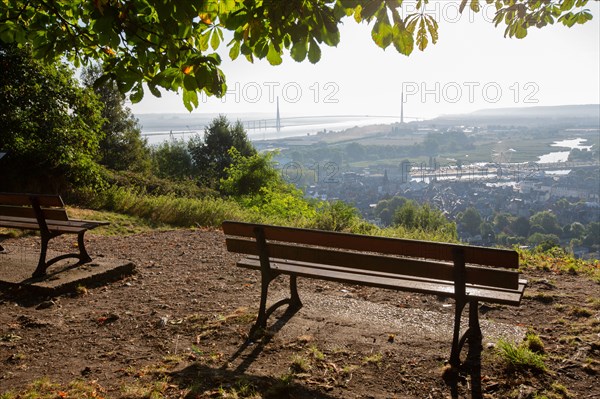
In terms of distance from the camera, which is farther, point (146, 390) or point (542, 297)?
point (542, 297)

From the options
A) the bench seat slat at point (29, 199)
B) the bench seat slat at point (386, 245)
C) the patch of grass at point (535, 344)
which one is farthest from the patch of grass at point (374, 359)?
the bench seat slat at point (29, 199)

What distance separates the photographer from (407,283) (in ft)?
13.0

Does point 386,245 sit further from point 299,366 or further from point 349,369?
point 299,366

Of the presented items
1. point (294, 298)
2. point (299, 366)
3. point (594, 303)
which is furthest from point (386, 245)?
point (594, 303)

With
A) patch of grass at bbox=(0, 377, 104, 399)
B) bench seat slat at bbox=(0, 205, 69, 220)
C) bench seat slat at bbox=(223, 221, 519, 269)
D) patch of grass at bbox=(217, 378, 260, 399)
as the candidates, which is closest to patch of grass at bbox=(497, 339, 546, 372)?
bench seat slat at bbox=(223, 221, 519, 269)

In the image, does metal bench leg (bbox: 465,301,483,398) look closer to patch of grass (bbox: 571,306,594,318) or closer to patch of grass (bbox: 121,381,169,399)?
patch of grass (bbox: 571,306,594,318)

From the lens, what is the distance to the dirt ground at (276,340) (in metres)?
3.28

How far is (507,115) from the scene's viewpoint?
8025 cm

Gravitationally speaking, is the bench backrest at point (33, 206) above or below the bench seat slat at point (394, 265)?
above

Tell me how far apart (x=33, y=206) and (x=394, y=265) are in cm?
426

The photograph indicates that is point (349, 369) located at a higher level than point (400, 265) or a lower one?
lower

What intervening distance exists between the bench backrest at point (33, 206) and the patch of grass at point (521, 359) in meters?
4.60

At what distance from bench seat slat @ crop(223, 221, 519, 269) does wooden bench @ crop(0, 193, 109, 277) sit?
239cm

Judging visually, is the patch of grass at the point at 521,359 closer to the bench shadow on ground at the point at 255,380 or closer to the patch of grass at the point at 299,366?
the bench shadow on ground at the point at 255,380
